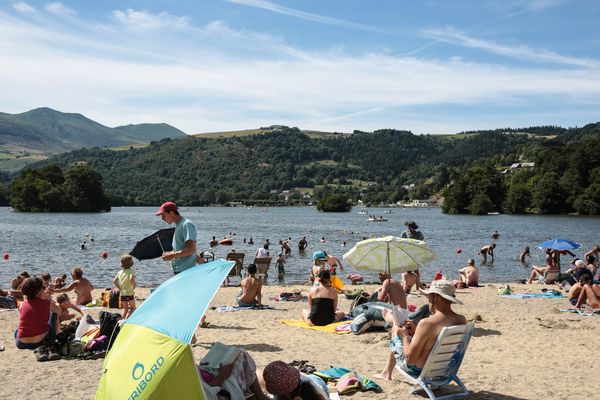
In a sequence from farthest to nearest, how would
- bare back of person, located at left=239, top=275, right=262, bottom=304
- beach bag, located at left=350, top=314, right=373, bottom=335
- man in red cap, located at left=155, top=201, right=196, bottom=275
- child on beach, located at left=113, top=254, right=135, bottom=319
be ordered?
bare back of person, located at left=239, top=275, right=262, bottom=304 < child on beach, located at left=113, top=254, right=135, bottom=319 < beach bag, located at left=350, top=314, right=373, bottom=335 < man in red cap, located at left=155, top=201, right=196, bottom=275

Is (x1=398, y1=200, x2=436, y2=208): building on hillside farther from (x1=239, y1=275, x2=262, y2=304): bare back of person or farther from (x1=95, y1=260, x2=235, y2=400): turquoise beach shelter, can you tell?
(x1=95, y1=260, x2=235, y2=400): turquoise beach shelter

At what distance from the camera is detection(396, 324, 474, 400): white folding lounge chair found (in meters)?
6.43

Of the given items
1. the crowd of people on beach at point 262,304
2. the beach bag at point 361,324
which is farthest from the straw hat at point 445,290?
the beach bag at point 361,324

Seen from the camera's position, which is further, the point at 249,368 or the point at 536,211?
the point at 536,211

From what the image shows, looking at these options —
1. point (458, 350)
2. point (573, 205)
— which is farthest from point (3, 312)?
point (573, 205)

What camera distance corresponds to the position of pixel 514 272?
27.8 meters

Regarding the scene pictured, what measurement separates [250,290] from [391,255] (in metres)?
4.24

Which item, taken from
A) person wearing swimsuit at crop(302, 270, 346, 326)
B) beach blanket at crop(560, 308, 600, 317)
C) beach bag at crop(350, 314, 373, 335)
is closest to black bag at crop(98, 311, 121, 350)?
person wearing swimsuit at crop(302, 270, 346, 326)

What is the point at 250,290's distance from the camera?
14.4m

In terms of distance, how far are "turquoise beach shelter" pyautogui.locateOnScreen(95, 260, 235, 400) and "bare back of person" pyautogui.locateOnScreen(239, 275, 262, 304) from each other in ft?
27.7

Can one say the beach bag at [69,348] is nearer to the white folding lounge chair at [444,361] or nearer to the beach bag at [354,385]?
the beach bag at [354,385]

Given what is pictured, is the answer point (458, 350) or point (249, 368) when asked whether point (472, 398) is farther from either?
point (249, 368)

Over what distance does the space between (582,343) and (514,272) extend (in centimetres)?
1886

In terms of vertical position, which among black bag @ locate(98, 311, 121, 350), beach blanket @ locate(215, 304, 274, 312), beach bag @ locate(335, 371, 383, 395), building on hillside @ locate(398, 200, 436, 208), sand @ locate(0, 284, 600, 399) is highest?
black bag @ locate(98, 311, 121, 350)
